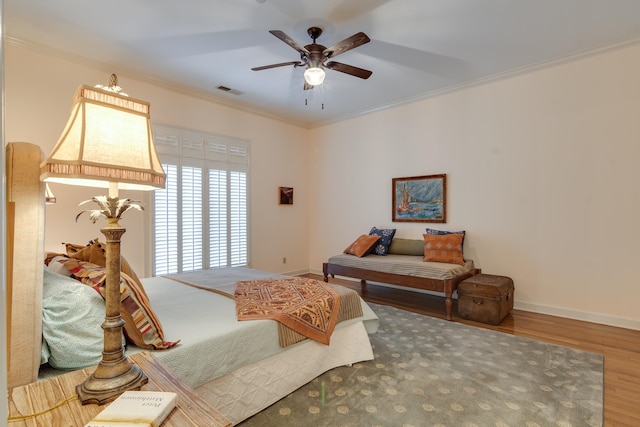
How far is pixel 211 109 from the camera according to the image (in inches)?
185

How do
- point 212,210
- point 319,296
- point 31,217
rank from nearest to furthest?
point 31,217
point 319,296
point 212,210

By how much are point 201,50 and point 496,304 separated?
163 inches

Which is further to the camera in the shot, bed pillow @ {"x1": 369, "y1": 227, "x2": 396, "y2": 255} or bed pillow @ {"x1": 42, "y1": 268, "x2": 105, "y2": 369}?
bed pillow @ {"x1": 369, "y1": 227, "x2": 396, "y2": 255}

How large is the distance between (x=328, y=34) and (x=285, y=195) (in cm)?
310

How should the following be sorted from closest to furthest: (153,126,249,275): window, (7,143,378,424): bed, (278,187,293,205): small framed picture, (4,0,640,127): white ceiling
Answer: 1. (7,143,378,424): bed
2. (4,0,640,127): white ceiling
3. (153,126,249,275): window
4. (278,187,293,205): small framed picture

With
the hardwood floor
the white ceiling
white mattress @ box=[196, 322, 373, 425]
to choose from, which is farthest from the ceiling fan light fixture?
the hardwood floor

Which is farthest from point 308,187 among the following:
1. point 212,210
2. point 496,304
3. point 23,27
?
point 23,27

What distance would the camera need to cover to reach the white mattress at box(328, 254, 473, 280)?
11.8 ft

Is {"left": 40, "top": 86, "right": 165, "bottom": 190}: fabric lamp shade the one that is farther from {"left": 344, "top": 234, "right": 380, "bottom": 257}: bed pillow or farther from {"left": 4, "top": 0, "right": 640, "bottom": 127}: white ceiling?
{"left": 344, "top": 234, "right": 380, "bottom": 257}: bed pillow

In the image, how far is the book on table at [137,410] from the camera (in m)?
0.80

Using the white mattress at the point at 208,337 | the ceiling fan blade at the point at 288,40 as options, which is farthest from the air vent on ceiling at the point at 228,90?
the white mattress at the point at 208,337

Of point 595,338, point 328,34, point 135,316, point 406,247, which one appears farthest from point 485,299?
point 135,316

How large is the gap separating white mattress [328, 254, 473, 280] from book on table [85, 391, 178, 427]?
319cm

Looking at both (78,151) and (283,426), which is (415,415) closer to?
(283,426)
